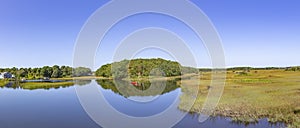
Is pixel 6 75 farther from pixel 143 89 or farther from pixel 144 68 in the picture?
pixel 143 89

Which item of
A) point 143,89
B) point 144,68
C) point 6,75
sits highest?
point 6,75

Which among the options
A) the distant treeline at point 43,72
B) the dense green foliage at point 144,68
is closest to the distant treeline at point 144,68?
the dense green foliage at point 144,68

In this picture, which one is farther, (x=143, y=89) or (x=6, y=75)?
(x=6, y=75)

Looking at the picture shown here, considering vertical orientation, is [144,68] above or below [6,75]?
below

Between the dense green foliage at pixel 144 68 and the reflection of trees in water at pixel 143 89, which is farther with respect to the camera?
the dense green foliage at pixel 144 68

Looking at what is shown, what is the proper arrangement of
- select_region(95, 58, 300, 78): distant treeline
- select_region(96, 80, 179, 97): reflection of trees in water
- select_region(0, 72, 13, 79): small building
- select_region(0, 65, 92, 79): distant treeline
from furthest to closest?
select_region(0, 65, 92, 79): distant treeline < select_region(0, 72, 13, 79): small building < select_region(95, 58, 300, 78): distant treeline < select_region(96, 80, 179, 97): reflection of trees in water

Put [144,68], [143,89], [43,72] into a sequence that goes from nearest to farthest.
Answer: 1. [143,89]
2. [144,68]
3. [43,72]

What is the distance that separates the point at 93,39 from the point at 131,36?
14.3 ft

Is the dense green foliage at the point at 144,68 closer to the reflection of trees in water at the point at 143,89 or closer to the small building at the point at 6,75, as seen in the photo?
the reflection of trees in water at the point at 143,89

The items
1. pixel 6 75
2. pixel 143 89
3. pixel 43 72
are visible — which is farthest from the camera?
pixel 43 72

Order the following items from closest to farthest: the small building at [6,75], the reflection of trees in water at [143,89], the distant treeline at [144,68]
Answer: the reflection of trees in water at [143,89] → the distant treeline at [144,68] → the small building at [6,75]

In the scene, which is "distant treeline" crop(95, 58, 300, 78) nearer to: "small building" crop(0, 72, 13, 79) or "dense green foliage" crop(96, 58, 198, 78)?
"dense green foliage" crop(96, 58, 198, 78)

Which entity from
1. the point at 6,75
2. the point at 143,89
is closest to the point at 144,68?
the point at 143,89

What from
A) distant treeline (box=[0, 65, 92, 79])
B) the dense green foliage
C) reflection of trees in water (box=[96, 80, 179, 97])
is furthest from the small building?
reflection of trees in water (box=[96, 80, 179, 97])
